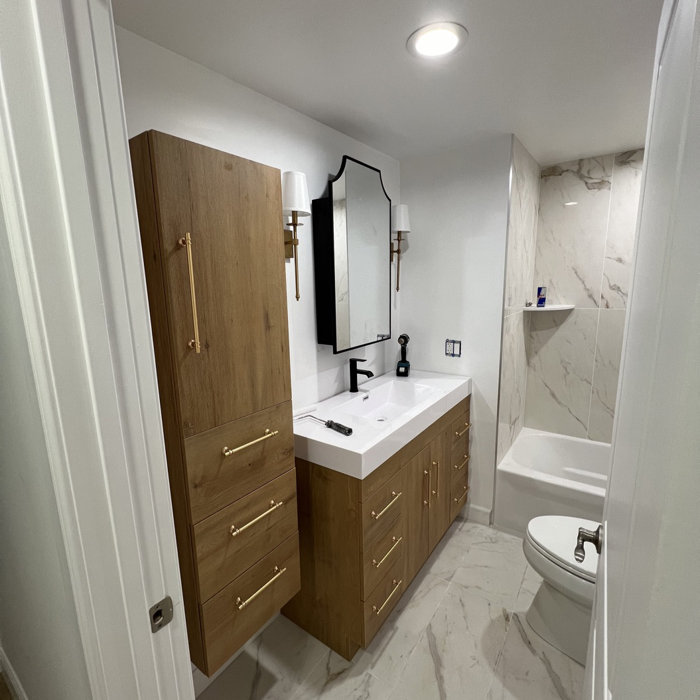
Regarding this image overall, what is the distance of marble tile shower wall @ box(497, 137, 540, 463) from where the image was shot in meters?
2.21

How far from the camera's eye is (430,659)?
1602 mm

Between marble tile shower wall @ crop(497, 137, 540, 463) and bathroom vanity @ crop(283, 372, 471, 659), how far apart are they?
64cm

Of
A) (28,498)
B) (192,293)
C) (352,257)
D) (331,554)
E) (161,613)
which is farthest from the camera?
(352,257)

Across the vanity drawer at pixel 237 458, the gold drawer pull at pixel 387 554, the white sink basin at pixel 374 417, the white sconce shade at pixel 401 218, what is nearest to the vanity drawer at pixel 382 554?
the gold drawer pull at pixel 387 554

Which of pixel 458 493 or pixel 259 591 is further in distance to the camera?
pixel 458 493

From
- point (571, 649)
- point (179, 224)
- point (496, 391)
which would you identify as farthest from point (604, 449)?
point (179, 224)

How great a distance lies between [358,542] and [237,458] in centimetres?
61

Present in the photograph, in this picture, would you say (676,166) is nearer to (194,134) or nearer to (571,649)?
(194,134)

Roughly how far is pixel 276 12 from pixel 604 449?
3.03 m

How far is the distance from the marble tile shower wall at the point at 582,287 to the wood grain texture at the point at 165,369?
258 cm

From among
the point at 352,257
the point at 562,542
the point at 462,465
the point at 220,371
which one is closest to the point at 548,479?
the point at 462,465

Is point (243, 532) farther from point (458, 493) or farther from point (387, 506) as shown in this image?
point (458, 493)

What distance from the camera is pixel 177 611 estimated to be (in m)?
0.74

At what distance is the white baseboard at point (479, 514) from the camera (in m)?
2.47
